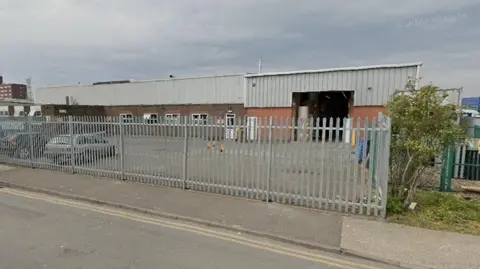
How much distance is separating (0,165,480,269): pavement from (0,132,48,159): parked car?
219cm

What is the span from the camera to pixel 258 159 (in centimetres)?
637

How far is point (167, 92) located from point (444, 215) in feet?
90.4

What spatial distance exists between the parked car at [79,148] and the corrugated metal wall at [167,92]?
1786 cm

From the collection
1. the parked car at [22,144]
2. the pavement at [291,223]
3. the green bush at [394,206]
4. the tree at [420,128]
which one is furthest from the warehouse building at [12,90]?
the green bush at [394,206]

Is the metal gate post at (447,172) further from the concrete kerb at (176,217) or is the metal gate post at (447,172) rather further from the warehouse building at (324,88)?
the warehouse building at (324,88)

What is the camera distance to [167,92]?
29578mm

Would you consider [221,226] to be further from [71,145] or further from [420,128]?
[71,145]

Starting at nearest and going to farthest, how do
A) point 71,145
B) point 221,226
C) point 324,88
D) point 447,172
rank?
1. point 221,226
2. point 447,172
3. point 71,145
4. point 324,88

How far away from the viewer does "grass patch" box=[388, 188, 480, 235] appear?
4.90 meters

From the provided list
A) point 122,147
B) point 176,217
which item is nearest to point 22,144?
point 122,147

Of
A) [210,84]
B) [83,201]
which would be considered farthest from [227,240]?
[210,84]

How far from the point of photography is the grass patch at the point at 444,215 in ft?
16.1

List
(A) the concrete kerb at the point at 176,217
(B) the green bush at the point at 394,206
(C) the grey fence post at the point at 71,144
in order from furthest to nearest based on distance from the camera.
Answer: (C) the grey fence post at the point at 71,144
(B) the green bush at the point at 394,206
(A) the concrete kerb at the point at 176,217

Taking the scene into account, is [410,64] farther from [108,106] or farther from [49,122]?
[108,106]
